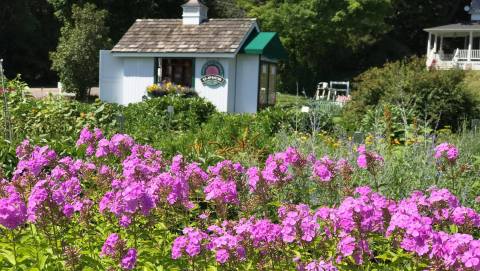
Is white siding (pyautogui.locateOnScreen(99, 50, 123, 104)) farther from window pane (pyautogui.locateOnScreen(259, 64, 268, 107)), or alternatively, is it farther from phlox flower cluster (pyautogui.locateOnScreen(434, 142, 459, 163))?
phlox flower cluster (pyautogui.locateOnScreen(434, 142, 459, 163))

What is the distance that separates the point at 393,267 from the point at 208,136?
451 centimetres

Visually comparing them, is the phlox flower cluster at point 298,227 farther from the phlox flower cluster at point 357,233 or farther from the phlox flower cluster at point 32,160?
the phlox flower cluster at point 32,160

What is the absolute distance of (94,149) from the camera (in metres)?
4.13

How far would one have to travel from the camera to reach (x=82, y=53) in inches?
930

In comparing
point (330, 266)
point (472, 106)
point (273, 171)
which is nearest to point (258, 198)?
point (273, 171)

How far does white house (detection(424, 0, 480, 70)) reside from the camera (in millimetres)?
33469

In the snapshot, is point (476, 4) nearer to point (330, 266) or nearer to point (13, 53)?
point (13, 53)

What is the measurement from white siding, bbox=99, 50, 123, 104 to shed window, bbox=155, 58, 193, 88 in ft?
3.93

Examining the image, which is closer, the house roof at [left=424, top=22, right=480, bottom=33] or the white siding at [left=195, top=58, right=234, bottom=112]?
the white siding at [left=195, top=58, right=234, bottom=112]

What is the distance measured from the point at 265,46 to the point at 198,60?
75.2 inches

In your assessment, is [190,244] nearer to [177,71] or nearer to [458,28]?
[177,71]

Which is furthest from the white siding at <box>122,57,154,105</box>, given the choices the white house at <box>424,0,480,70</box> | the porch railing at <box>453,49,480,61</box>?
the porch railing at <box>453,49,480,61</box>

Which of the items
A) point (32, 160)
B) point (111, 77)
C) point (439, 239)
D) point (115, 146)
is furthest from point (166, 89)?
point (439, 239)

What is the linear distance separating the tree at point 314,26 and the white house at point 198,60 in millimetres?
12257
